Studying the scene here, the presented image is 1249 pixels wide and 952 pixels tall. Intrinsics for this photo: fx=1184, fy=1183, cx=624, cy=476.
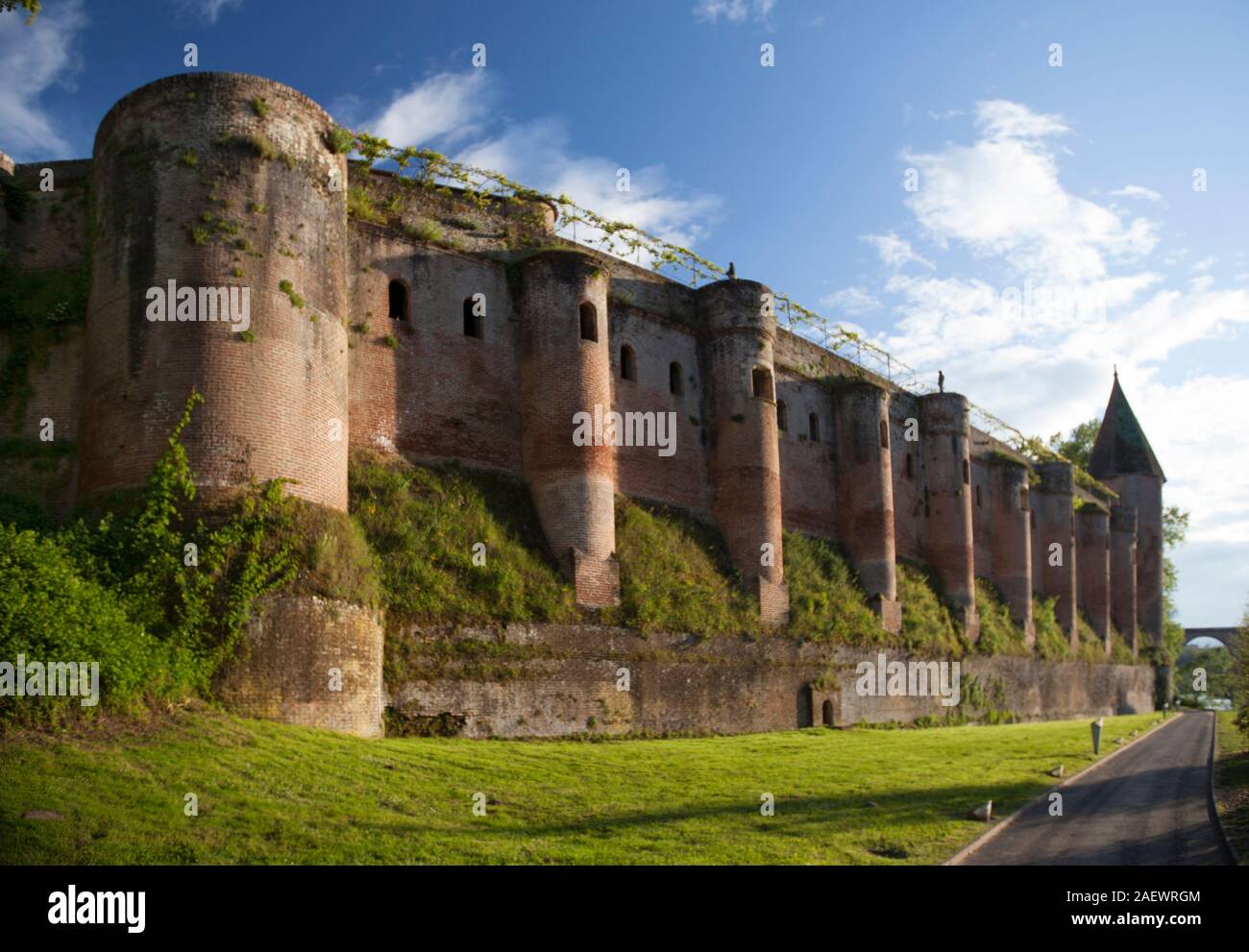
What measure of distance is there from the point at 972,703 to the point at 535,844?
27.7 m

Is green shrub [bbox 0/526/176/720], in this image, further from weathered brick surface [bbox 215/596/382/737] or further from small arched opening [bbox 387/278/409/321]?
small arched opening [bbox 387/278/409/321]

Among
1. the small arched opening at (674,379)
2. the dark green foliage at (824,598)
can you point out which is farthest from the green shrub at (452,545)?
the dark green foliage at (824,598)

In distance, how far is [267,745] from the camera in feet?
49.8

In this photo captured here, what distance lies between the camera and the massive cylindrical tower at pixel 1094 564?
5484 centimetres

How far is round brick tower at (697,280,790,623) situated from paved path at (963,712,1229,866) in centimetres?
917

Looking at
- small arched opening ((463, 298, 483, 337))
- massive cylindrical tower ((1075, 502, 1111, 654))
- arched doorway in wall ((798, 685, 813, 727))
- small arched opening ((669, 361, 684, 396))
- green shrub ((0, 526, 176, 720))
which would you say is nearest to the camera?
green shrub ((0, 526, 176, 720))

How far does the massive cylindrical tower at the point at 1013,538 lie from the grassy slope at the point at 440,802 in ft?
83.2

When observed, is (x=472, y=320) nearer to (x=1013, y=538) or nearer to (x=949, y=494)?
(x=949, y=494)

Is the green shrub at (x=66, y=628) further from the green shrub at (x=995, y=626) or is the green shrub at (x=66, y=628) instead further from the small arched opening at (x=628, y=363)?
the green shrub at (x=995, y=626)

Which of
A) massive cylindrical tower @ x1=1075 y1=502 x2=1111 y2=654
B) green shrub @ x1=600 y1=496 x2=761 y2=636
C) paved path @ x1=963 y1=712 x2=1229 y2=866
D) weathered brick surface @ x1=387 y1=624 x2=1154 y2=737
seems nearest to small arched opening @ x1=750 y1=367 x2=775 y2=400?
green shrub @ x1=600 y1=496 x2=761 y2=636

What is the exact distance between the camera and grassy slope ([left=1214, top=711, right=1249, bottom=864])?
14.9 m

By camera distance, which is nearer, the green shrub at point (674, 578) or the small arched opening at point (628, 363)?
the green shrub at point (674, 578)

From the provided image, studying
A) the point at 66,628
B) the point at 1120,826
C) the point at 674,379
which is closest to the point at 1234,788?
the point at 1120,826

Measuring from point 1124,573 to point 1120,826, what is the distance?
154ft
